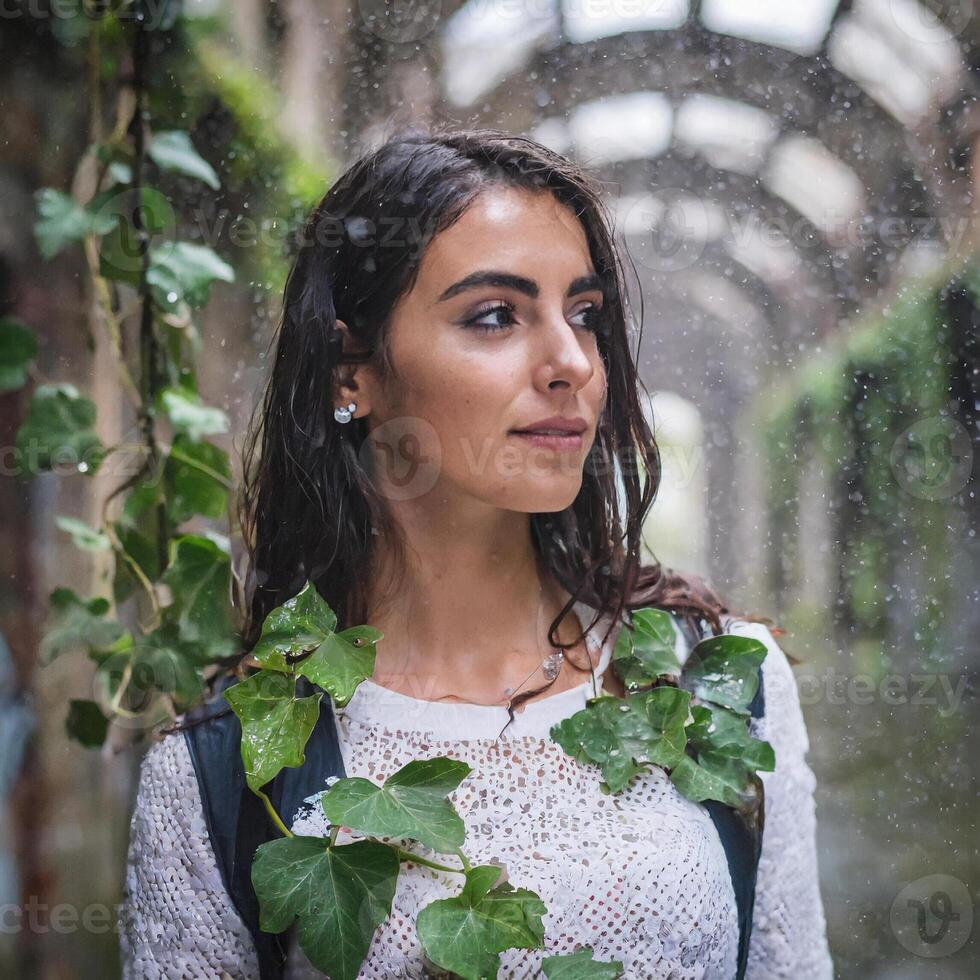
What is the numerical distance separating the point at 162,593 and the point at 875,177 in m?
0.91

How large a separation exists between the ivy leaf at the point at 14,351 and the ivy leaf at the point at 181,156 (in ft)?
0.81

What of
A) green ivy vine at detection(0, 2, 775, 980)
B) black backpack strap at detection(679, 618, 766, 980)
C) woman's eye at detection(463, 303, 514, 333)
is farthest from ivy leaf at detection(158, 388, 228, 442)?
black backpack strap at detection(679, 618, 766, 980)

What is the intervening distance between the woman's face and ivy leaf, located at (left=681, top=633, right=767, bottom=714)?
0.68 feet

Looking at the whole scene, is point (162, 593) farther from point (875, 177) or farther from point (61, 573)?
point (875, 177)

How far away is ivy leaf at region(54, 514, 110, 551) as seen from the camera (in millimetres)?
1225

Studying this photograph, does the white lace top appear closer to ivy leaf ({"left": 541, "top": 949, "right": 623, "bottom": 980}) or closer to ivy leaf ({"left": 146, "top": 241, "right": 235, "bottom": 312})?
ivy leaf ({"left": 541, "top": 949, "right": 623, "bottom": 980})

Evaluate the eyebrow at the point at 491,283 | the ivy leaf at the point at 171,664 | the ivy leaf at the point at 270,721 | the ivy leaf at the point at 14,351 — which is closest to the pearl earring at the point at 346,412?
the eyebrow at the point at 491,283

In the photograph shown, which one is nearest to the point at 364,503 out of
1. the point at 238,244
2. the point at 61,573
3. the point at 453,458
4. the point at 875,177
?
the point at 453,458

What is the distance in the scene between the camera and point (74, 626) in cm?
120

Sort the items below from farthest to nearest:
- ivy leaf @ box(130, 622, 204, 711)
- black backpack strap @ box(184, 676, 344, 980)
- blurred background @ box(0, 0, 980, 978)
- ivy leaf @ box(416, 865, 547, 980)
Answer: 1. ivy leaf @ box(130, 622, 204, 711)
2. blurred background @ box(0, 0, 980, 978)
3. black backpack strap @ box(184, 676, 344, 980)
4. ivy leaf @ box(416, 865, 547, 980)

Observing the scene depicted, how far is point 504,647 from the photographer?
0.98m

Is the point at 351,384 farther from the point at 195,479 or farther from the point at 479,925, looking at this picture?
the point at 479,925

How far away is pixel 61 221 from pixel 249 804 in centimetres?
71

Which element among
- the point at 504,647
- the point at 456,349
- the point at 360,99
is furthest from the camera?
the point at 360,99
